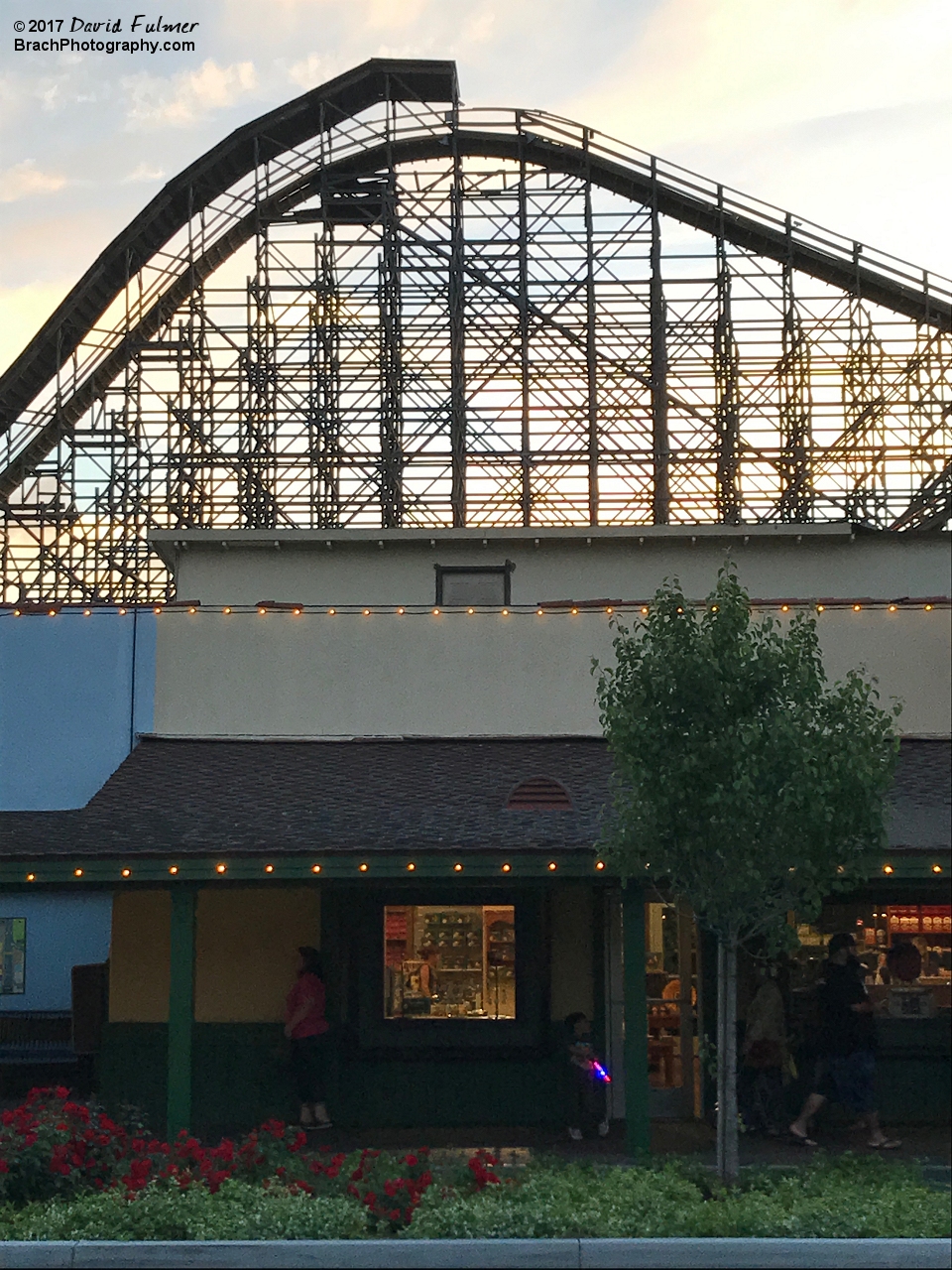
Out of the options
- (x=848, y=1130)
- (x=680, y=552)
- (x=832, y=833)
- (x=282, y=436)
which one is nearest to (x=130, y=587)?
(x=282, y=436)

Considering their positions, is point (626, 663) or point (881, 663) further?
point (881, 663)

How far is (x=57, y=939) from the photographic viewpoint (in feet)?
63.9

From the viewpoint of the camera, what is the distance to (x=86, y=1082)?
1591 cm

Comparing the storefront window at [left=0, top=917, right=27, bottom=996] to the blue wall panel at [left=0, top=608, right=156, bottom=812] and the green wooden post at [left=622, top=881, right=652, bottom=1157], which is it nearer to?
the blue wall panel at [left=0, top=608, right=156, bottom=812]

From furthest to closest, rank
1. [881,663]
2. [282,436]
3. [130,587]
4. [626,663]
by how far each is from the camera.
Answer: [130,587] → [282,436] → [881,663] → [626,663]

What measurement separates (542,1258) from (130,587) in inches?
951

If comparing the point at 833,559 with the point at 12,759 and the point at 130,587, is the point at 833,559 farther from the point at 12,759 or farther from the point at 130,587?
the point at 130,587

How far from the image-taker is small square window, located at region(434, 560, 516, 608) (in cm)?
1991

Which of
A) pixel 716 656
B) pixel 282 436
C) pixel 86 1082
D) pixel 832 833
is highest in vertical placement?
pixel 282 436

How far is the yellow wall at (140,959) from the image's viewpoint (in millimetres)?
14117

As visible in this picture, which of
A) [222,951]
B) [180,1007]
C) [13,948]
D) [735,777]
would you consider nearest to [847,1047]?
[735,777]

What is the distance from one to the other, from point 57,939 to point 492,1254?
12509 millimetres

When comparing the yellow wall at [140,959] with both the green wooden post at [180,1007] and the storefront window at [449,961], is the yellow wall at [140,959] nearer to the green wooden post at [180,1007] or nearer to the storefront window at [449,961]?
the green wooden post at [180,1007]

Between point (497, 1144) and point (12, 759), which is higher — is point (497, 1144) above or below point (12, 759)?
below
